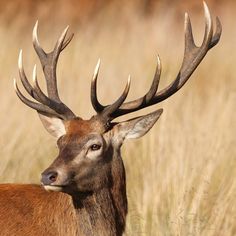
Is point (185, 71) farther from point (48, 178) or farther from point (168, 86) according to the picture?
point (48, 178)

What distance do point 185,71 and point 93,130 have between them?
0.80 metres

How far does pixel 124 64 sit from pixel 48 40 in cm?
166

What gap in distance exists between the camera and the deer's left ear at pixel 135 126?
676 centimetres

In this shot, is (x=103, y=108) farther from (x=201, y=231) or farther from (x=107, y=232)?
(x=201, y=231)

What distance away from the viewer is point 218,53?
Answer: 12.5 meters

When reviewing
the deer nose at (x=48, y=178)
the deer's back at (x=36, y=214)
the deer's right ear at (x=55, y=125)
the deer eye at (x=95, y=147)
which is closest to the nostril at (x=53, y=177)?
the deer nose at (x=48, y=178)

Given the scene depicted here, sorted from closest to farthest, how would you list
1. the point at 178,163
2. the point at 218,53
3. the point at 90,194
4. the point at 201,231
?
the point at 90,194, the point at 201,231, the point at 178,163, the point at 218,53

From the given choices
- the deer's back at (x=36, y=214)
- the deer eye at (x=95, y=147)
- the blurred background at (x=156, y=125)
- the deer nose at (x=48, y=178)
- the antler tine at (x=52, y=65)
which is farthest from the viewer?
the blurred background at (x=156, y=125)

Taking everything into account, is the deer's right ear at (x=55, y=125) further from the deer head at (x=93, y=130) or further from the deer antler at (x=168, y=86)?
the deer antler at (x=168, y=86)

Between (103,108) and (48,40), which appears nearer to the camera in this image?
(103,108)

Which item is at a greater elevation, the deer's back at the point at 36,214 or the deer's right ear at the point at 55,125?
the deer's right ear at the point at 55,125

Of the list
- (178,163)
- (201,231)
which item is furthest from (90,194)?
(178,163)

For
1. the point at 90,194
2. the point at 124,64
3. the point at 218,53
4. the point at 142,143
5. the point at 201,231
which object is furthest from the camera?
the point at 218,53

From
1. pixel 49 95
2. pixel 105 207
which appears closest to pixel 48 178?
pixel 105 207
